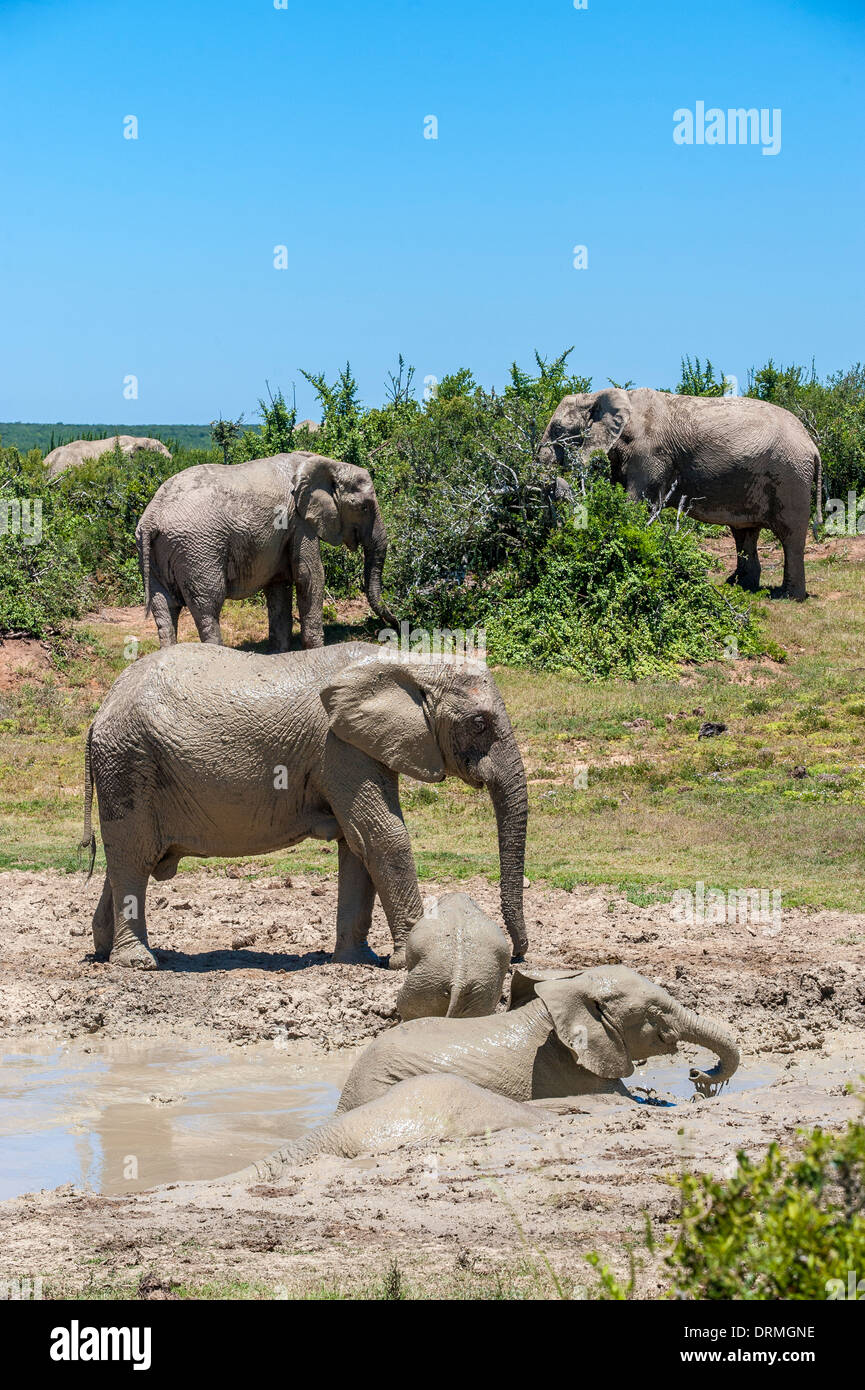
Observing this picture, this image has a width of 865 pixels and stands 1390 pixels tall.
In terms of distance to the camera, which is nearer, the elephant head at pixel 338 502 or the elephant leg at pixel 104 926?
the elephant leg at pixel 104 926

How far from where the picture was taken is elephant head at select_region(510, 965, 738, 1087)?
7445mm

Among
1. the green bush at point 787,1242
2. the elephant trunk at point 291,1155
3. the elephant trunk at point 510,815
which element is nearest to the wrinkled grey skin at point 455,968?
the elephant trunk at point 291,1155

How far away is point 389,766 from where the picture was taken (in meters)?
9.99

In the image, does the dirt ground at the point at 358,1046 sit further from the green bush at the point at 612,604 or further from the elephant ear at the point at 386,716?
the green bush at the point at 612,604

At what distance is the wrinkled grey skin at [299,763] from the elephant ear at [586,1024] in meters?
2.51

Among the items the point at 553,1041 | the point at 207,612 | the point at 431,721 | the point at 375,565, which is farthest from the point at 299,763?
the point at 375,565

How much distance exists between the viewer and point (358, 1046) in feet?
30.0

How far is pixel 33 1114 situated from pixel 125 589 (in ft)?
54.4

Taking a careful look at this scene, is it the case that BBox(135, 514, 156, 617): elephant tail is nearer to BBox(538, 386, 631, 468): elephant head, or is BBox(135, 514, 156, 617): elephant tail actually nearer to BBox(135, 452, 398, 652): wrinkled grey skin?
BBox(135, 452, 398, 652): wrinkled grey skin

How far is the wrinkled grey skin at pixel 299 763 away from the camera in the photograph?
9.94m

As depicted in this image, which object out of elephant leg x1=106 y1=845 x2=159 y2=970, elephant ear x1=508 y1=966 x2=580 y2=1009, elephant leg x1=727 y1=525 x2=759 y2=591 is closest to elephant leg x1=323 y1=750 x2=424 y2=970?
elephant leg x1=106 y1=845 x2=159 y2=970

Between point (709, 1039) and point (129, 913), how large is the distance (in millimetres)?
4269
